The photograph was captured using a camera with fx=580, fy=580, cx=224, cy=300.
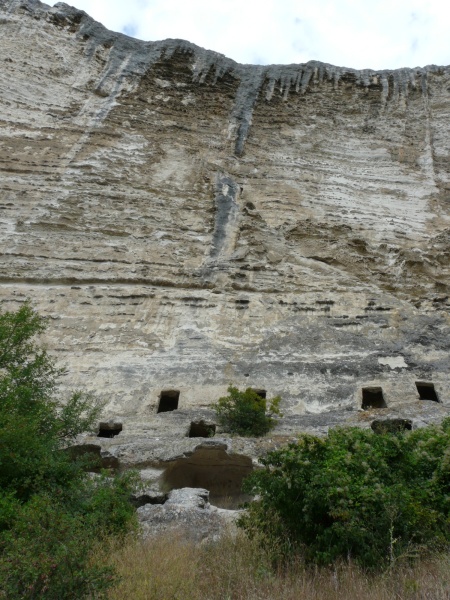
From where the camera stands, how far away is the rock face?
9250 mm

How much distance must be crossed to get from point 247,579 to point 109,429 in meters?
4.09

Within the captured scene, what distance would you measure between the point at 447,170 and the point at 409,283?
20.0 ft

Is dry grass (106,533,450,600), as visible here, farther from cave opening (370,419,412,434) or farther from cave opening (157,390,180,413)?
cave opening (157,390,180,413)

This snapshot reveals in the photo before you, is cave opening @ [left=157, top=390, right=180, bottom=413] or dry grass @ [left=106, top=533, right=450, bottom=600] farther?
cave opening @ [left=157, top=390, right=180, bottom=413]

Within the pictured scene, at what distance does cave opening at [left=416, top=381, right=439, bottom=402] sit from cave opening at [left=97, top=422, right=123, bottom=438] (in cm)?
463

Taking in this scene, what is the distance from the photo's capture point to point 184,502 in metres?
6.24

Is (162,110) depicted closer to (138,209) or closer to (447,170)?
(138,209)

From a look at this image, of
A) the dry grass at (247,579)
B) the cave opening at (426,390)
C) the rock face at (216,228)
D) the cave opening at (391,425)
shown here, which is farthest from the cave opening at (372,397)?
the dry grass at (247,579)

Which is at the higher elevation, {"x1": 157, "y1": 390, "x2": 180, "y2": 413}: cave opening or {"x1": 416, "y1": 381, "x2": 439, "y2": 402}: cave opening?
{"x1": 416, "y1": 381, "x2": 439, "y2": 402}: cave opening

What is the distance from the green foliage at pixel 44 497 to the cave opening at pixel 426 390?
4.92m

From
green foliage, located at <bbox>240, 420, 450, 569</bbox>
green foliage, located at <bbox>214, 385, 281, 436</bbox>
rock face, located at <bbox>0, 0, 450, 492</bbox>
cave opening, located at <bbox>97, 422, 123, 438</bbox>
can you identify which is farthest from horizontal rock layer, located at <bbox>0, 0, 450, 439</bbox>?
green foliage, located at <bbox>240, 420, 450, 569</bbox>

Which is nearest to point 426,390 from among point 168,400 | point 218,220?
point 168,400

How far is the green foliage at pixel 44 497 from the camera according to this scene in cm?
425

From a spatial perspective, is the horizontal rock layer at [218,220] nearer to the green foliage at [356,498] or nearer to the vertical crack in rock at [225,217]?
the vertical crack in rock at [225,217]
